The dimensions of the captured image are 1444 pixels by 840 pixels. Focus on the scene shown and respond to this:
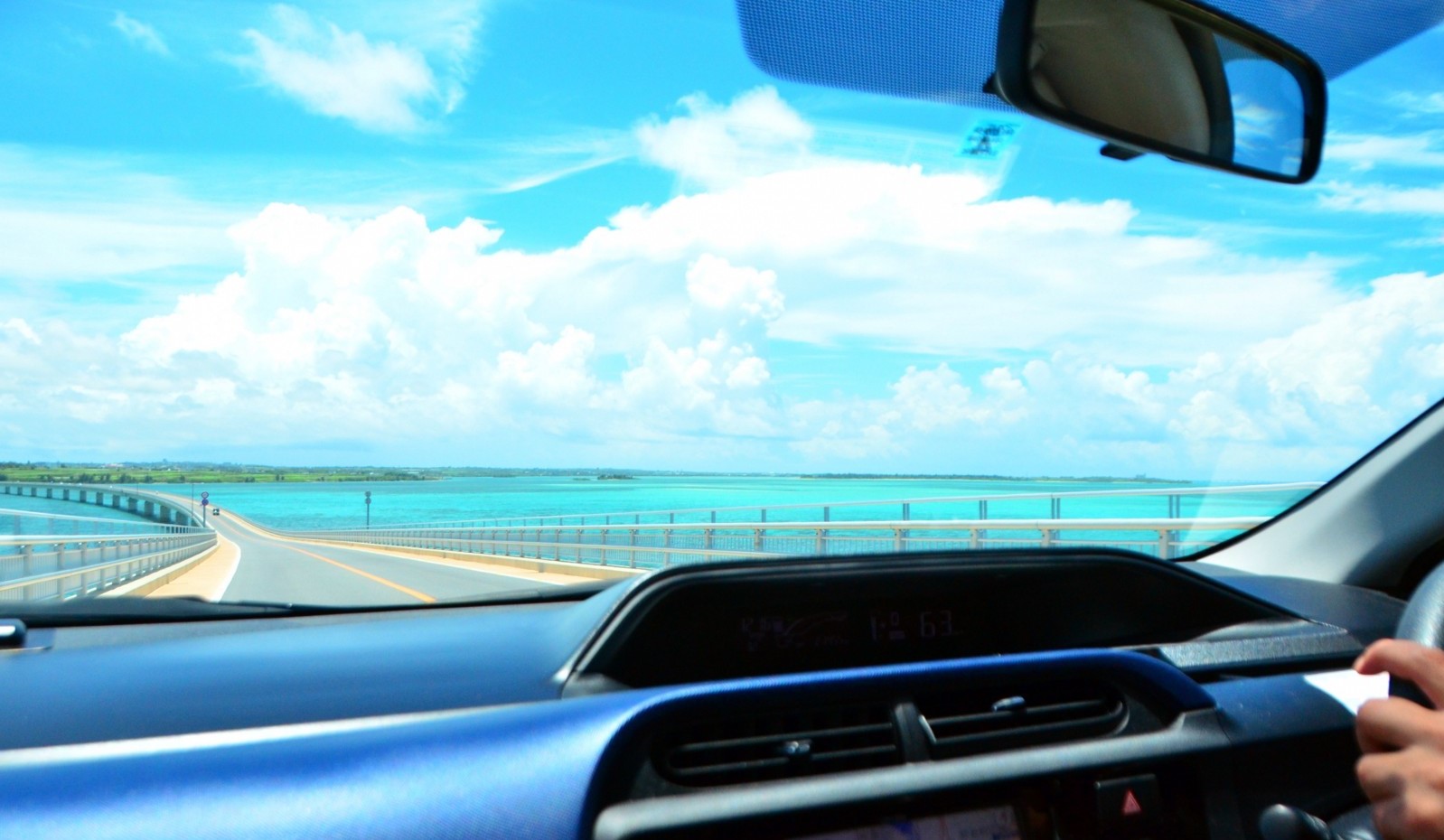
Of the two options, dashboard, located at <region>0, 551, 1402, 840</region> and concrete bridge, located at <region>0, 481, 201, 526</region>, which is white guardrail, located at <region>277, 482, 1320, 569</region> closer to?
dashboard, located at <region>0, 551, 1402, 840</region>

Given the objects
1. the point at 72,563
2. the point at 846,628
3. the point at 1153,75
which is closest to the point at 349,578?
the point at 72,563

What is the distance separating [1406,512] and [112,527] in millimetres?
5341

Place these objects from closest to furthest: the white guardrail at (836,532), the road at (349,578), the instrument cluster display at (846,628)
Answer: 1. the instrument cluster display at (846,628)
2. the road at (349,578)
3. the white guardrail at (836,532)

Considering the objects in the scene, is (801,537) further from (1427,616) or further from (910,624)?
(1427,616)

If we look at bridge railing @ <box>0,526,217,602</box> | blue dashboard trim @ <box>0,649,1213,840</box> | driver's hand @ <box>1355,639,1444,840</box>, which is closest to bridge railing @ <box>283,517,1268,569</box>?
bridge railing @ <box>0,526,217,602</box>

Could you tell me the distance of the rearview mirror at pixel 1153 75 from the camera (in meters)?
2.42

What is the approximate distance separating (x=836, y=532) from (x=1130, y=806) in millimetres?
7026

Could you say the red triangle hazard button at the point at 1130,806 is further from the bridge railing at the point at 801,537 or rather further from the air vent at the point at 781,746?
the bridge railing at the point at 801,537

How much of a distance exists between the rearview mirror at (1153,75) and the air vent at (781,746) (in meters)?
1.44

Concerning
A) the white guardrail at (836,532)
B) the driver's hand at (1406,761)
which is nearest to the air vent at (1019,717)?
the white guardrail at (836,532)

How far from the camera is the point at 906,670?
250 cm

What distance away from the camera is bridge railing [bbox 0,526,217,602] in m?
3.83

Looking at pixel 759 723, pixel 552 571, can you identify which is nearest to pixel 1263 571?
pixel 759 723

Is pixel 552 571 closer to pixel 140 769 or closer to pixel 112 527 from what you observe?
pixel 112 527
